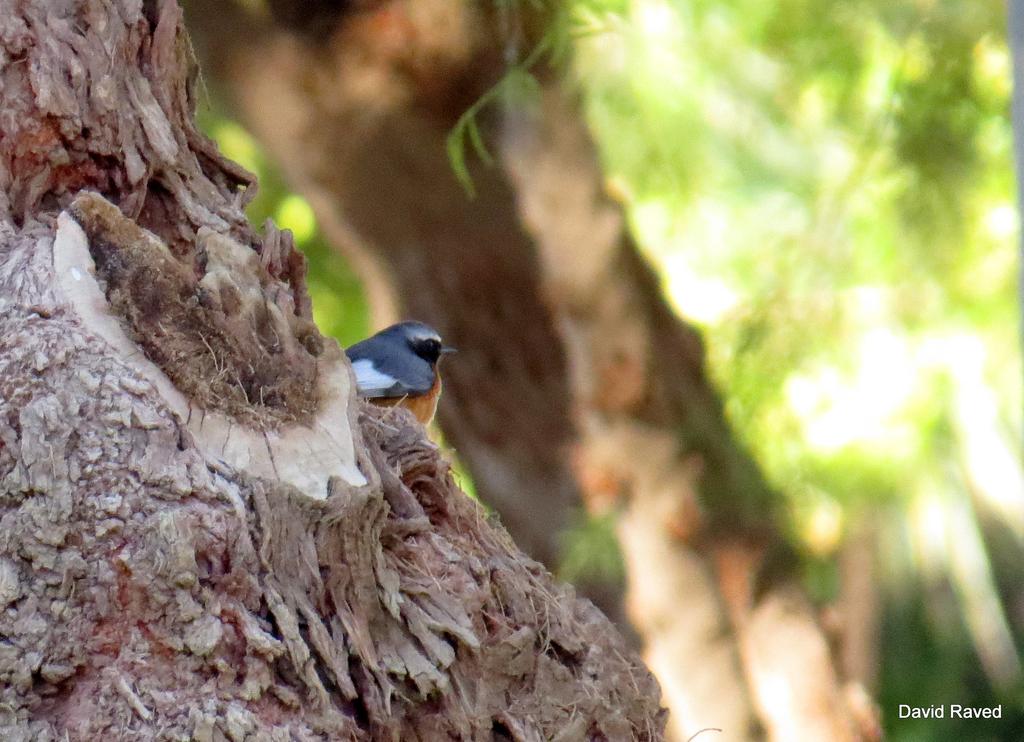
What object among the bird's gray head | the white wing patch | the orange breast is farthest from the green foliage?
the white wing patch

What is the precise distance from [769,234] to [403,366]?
2.30 m

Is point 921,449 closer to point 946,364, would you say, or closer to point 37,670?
point 946,364

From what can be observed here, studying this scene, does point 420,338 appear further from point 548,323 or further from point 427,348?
point 548,323

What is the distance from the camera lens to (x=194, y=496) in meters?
2.07

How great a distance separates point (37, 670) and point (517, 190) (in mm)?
3916

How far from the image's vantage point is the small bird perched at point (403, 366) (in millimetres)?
4863

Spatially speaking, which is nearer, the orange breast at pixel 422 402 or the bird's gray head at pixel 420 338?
the orange breast at pixel 422 402

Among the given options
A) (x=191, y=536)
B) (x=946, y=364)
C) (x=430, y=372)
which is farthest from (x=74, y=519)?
(x=946, y=364)

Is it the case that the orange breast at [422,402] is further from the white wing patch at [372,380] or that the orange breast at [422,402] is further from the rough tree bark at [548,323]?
the rough tree bark at [548,323]

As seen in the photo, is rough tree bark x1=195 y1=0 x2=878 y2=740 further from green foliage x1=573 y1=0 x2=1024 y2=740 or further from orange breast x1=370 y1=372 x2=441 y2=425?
orange breast x1=370 y1=372 x2=441 y2=425

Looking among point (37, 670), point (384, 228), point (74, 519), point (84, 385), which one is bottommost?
point (37, 670)

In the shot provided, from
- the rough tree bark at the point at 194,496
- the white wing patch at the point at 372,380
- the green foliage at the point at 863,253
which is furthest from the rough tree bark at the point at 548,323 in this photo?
the rough tree bark at the point at 194,496

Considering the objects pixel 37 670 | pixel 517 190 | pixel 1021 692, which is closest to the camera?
pixel 37 670

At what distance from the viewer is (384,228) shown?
18.5 ft
